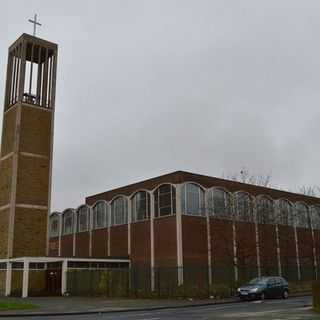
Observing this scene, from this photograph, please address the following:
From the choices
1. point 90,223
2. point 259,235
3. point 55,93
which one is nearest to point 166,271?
point 259,235

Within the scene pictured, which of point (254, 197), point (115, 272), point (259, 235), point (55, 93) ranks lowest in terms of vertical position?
point (115, 272)

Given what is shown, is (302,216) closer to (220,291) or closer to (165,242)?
(165,242)

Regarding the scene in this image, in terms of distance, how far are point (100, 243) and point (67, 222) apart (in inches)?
350

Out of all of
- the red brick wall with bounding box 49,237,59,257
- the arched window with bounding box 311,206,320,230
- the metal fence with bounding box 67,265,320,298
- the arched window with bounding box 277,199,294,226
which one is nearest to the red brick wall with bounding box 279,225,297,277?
the arched window with bounding box 277,199,294,226

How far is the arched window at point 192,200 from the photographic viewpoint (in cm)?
4658

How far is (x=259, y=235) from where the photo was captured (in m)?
50.6

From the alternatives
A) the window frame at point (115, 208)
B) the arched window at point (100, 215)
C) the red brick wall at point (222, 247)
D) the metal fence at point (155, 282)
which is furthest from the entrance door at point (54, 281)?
the red brick wall at point (222, 247)

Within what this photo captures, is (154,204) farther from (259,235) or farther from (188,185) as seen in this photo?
(259,235)

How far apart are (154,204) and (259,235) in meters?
11.3

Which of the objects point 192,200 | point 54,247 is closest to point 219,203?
point 192,200

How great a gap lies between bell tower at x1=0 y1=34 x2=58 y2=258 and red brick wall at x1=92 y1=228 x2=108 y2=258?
7.75 m

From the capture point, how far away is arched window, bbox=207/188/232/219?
4784 centimetres

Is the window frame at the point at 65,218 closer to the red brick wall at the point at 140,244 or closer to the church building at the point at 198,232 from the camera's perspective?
the church building at the point at 198,232

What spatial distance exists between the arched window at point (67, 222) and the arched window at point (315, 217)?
29350 mm
